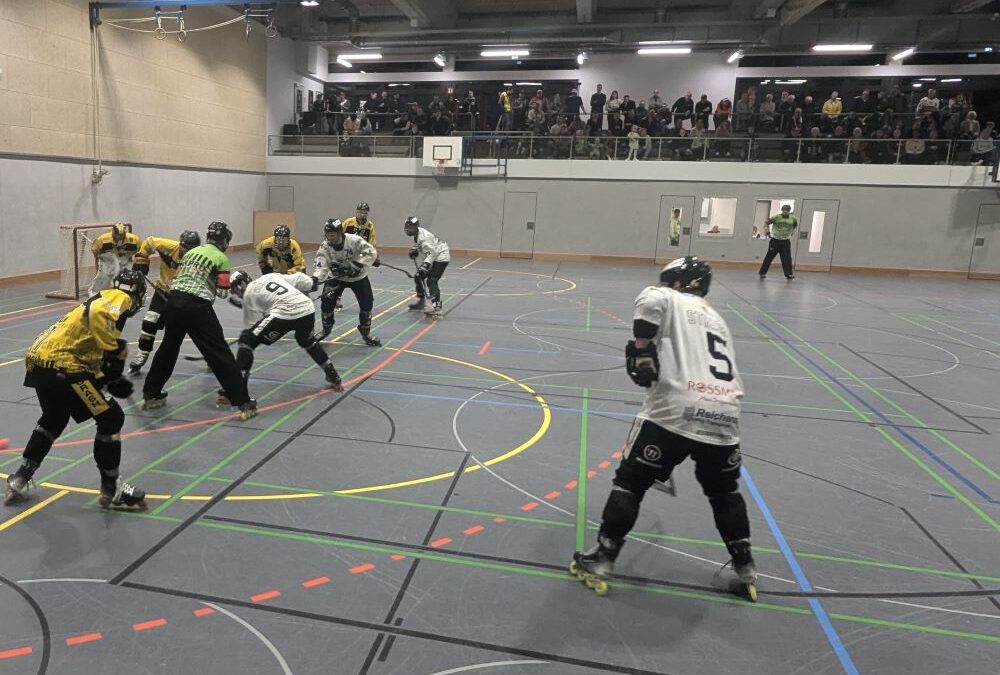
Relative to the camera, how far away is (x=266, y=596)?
3.44 m

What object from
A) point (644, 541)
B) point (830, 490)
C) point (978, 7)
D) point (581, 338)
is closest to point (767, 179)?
point (978, 7)

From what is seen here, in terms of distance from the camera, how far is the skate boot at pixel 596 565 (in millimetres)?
3656

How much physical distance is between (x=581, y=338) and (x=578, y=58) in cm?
1980

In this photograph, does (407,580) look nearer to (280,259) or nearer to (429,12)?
(280,259)

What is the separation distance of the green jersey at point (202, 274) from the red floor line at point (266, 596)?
3.45m

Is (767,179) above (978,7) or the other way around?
the other way around

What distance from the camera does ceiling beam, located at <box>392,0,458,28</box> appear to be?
2212 cm

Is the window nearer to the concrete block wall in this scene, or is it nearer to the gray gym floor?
the concrete block wall

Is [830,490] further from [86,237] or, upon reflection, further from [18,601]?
[86,237]

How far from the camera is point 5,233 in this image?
13617 mm

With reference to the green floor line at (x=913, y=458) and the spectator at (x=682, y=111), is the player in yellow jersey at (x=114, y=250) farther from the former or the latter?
the spectator at (x=682, y=111)

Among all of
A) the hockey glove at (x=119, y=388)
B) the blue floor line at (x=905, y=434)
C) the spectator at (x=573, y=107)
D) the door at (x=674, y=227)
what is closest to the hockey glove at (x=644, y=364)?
the hockey glove at (x=119, y=388)

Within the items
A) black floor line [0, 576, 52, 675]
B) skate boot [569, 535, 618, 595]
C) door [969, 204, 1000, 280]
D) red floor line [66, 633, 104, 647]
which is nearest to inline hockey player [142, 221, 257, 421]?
black floor line [0, 576, 52, 675]

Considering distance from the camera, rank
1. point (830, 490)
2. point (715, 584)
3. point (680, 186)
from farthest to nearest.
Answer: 1. point (680, 186)
2. point (830, 490)
3. point (715, 584)
